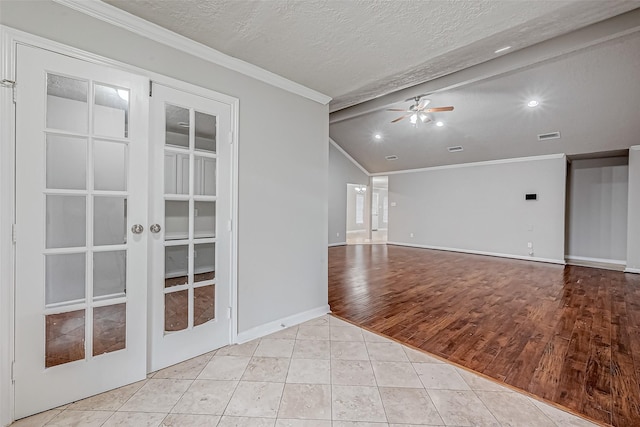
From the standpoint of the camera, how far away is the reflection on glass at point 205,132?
7.41 ft

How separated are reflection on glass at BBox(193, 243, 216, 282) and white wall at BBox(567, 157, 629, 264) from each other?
28.4 ft

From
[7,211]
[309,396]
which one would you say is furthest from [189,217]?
[309,396]

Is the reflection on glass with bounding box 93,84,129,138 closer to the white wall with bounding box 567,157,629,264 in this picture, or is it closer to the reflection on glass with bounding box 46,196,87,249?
the reflection on glass with bounding box 46,196,87,249

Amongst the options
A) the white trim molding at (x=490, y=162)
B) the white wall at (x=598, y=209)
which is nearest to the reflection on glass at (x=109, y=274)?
the white trim molding at (x=490, y=162)

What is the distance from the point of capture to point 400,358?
2.29 m

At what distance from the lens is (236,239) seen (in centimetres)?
246

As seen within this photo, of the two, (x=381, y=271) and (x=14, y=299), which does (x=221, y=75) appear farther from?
(x=381, y=271)

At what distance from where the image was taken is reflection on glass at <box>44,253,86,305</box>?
5.48 feet

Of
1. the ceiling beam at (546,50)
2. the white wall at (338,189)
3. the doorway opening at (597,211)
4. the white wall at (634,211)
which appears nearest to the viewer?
the ceiling beam at (546,50)

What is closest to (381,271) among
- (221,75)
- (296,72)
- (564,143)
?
(296,72)

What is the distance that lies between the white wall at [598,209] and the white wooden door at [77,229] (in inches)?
363

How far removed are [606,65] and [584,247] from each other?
4868 millimetres

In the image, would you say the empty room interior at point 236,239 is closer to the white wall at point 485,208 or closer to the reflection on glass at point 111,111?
the reflection on glass at point 111,111

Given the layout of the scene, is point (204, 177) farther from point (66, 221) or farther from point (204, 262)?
point (66, 221)
